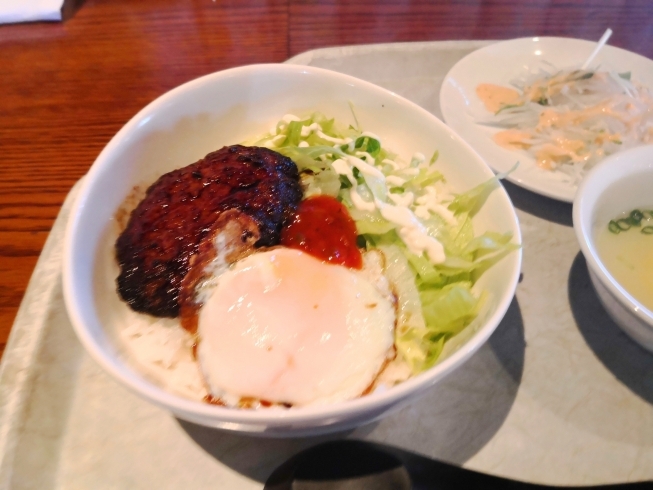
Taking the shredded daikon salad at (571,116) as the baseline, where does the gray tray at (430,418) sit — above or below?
below

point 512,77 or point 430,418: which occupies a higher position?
point 512,77

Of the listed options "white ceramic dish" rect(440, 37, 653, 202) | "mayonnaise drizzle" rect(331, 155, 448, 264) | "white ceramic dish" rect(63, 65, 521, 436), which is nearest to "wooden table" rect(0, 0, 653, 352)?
"white ceramic dish" rect(440, 37, 653, 202)

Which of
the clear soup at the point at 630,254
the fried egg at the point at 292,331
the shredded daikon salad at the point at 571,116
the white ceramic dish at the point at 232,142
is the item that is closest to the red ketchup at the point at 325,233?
the fried egg at the point at 292,331

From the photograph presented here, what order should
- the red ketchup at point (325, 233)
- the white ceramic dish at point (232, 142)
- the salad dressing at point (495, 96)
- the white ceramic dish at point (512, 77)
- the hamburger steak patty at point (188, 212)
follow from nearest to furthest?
the white ceramic dish at point (232, 142), the hamburger steak patty at point (188, 212), the red ketchup at point (325, 233), the white ceramic dish at point (512, 77), the salad dressing at point (495, 96)

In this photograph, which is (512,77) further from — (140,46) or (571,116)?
(140,46)

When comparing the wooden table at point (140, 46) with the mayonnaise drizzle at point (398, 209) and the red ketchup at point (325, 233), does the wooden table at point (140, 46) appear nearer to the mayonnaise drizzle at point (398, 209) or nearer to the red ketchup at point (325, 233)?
the red ketchup at point (325, 233)

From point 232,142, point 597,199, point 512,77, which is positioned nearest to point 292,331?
point 232,142

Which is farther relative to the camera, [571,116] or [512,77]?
[512,77]
